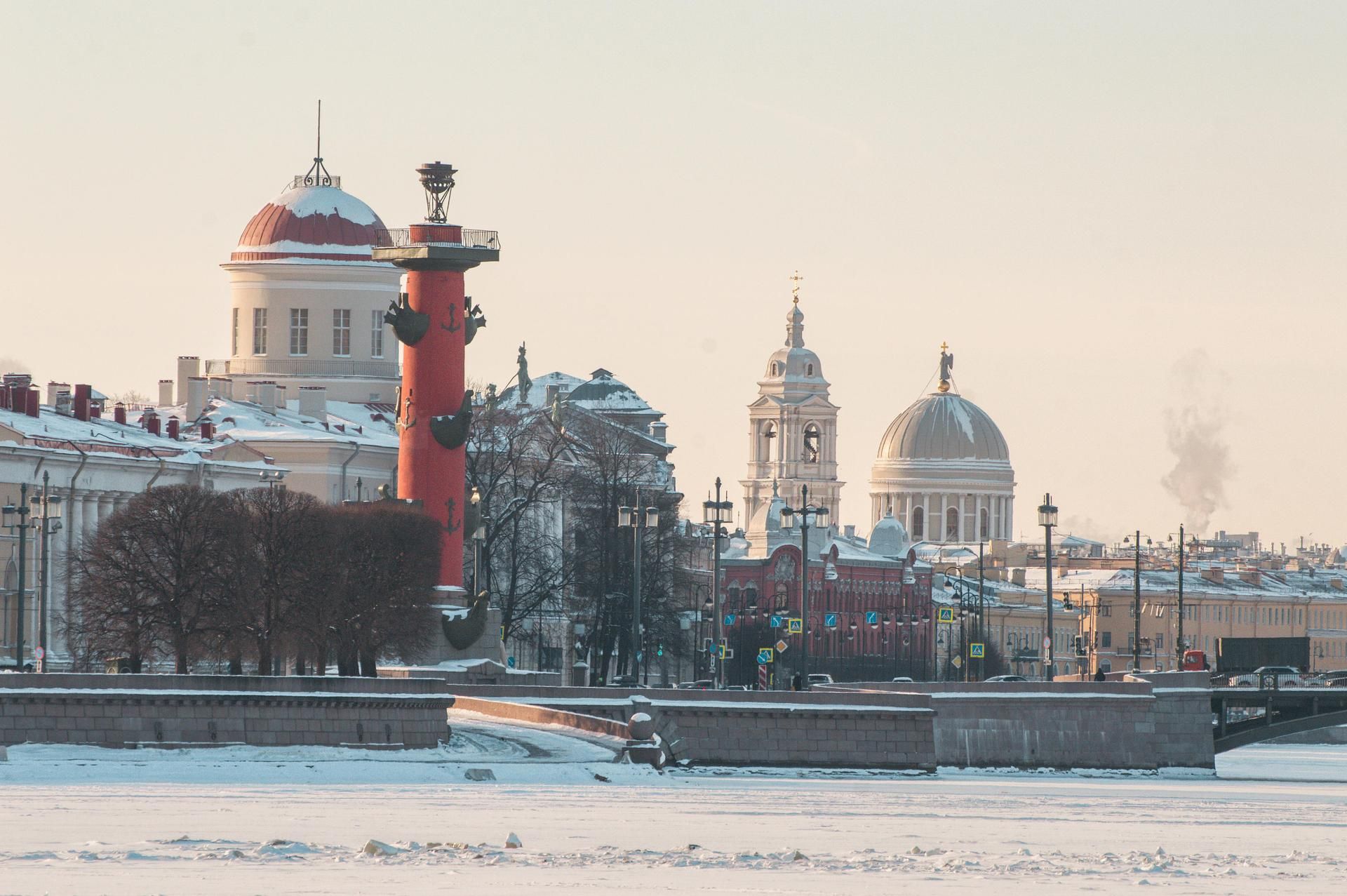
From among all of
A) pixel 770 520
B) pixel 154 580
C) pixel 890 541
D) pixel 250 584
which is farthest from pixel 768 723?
pixel 890 541

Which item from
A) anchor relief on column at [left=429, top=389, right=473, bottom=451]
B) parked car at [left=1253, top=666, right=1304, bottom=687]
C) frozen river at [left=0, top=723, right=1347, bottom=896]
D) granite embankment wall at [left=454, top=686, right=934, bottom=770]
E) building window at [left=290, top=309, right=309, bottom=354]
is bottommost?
frozen river at [left=0, top=723, right=1347, bottom=896]

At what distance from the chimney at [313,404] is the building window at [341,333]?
4640mm

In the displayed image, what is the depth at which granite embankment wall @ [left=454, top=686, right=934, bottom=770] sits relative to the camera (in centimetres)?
6581

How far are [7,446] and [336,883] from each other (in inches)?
1914

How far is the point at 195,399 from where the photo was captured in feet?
341

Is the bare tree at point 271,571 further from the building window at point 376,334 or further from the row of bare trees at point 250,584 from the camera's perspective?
the building window at point 376,334

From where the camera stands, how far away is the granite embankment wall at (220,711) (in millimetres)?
57531

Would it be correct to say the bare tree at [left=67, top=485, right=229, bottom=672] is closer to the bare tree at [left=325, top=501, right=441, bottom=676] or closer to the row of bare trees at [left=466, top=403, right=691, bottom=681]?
the bare tree at [left=325, top=501, right=441, bottom=676]

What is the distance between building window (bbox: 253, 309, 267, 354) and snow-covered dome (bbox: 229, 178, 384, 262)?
1.84 m

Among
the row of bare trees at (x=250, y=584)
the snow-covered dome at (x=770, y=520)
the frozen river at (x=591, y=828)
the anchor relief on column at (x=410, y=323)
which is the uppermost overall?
the anchor relief on column at (x=410, y=323)

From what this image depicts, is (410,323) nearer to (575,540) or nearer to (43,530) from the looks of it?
(43,530)

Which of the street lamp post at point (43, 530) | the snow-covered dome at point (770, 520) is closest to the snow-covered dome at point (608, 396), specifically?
the snow-covered dome at point (770, 520)

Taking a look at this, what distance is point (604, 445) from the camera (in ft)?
335

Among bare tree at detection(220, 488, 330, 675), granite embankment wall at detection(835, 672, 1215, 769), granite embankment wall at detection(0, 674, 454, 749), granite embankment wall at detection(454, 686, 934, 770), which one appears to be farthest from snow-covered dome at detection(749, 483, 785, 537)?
granite embankment wall at detection(0, 674, 454, 749)
